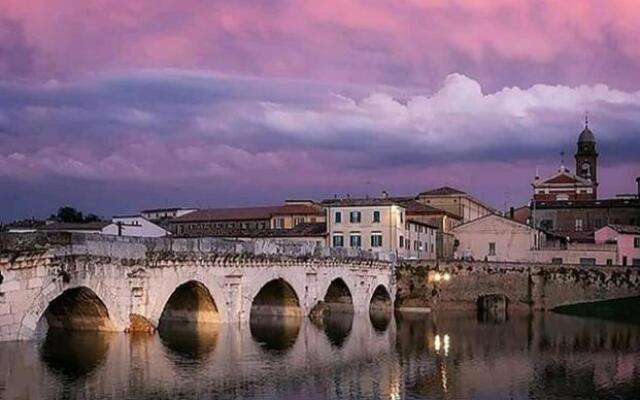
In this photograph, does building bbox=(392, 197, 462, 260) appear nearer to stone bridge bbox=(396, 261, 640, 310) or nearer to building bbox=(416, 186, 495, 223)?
building bbox=(416, 186, 495, 223)

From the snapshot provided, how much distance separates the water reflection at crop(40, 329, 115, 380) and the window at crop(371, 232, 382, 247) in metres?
43.2

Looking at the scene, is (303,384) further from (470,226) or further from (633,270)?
(470,226)

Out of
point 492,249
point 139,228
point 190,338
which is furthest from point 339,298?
point 139,228

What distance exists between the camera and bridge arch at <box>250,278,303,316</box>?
55.4m

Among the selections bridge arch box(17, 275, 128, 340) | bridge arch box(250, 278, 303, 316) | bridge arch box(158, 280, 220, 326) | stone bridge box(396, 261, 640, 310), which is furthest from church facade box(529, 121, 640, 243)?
bridge arch box(17, 275, 128, 340)

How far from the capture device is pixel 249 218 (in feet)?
338

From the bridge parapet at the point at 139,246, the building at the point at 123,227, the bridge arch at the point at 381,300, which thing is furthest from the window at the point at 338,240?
the bridge parapet at the point at 139,246

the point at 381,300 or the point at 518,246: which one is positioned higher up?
the point at 518,246

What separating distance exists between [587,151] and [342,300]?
221ft

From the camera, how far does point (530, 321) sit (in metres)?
62.6

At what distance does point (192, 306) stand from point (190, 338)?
16.4 feet

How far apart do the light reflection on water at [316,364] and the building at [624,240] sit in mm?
31478

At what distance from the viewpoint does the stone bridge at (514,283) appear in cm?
7225

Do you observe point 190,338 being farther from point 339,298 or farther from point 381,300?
point 381,300
